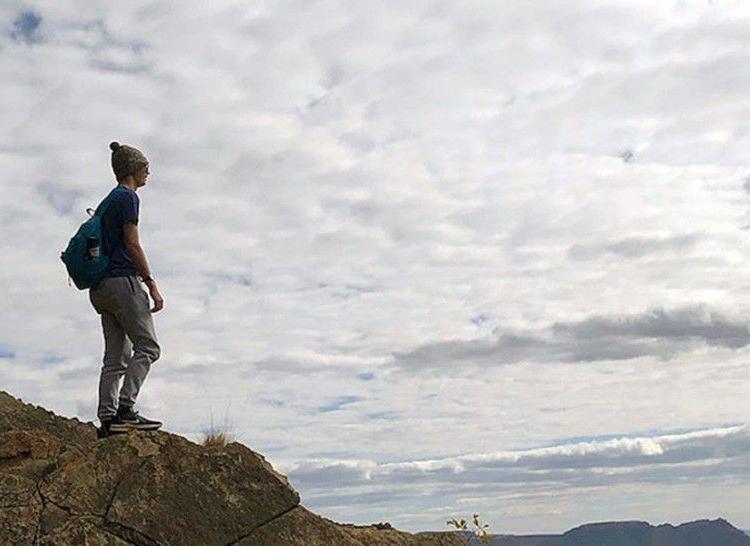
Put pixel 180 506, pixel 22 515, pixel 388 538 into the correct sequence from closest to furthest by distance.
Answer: pixel 22 515
pixel 180 506
pixel 388 538

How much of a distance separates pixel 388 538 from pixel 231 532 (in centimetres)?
232

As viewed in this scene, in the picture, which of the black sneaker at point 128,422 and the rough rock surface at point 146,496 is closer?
the rough rock surface at point 146,496

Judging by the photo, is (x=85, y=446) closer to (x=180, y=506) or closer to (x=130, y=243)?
(x=180, y=506)

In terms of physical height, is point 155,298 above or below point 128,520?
above

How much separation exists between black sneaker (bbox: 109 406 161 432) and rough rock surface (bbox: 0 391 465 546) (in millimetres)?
171

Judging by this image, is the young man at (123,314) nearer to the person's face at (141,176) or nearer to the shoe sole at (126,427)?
the shoe sole at (126,427)

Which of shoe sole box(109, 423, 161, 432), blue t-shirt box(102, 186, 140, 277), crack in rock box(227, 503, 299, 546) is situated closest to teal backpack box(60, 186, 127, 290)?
blue t-shirt box(102, 186, 140, 277)

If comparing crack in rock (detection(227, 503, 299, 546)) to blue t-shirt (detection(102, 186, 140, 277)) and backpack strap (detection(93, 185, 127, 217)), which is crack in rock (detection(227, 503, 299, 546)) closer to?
blue t-shirt (detection(102, 186, 140, 277))

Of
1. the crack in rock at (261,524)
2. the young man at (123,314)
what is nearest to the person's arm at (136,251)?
the young man at (123,314)

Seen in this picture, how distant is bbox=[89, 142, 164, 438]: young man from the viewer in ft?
32.2

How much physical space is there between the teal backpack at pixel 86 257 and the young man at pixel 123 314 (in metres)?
0.09

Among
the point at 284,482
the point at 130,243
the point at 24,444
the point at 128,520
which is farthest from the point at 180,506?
the point at 130,243

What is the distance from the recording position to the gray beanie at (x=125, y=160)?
401 inches

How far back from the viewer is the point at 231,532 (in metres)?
9.00
